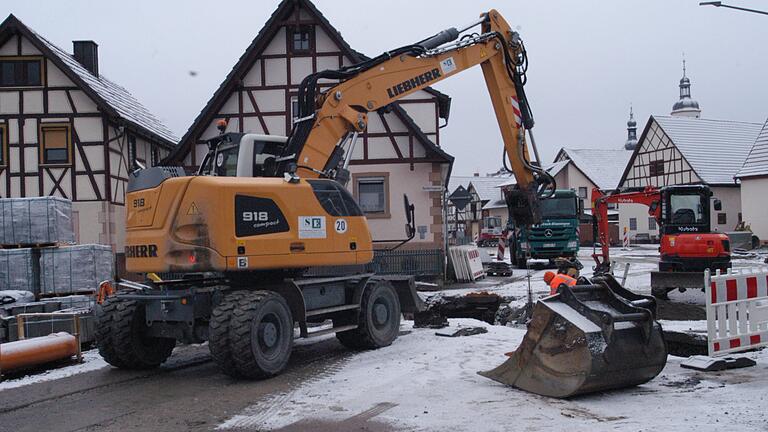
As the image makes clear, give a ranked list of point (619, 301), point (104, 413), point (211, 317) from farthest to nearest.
→ point (211, 317) < point (619, 301) < point (104, 413)

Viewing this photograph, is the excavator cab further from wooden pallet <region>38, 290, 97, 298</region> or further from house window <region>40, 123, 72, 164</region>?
house window <region>40, 123, 72, 164</region>

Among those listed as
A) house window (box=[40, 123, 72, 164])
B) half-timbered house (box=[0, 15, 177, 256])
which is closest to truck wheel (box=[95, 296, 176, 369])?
half-timbered house (box=[0, 15, 177, 256])

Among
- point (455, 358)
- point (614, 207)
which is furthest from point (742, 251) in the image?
point (455, 358)

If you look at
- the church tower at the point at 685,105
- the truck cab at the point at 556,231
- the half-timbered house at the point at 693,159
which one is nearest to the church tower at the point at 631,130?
the church tower at the point at 685,105

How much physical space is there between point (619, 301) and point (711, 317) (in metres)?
1.97

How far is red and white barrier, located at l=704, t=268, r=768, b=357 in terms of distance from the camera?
9195mm

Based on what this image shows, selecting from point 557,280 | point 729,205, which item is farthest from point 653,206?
point 729,205

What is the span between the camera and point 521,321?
1387cm

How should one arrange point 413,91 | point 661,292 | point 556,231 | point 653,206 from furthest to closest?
point 556,231
point 653,206
point 661,292
point 413,91

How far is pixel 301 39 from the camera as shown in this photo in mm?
23531

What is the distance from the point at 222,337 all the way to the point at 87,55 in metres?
22.3

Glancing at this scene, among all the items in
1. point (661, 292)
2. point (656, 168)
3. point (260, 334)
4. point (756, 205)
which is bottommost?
point (661, 292)

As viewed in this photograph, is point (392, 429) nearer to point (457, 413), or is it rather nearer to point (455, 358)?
point (457, 413)

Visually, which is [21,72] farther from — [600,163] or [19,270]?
[600,163]
